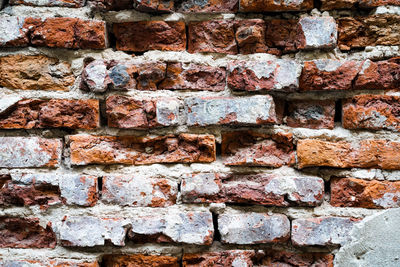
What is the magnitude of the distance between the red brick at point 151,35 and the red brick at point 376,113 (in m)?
0.46

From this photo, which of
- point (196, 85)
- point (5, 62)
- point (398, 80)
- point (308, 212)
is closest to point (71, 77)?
point (5, 62)

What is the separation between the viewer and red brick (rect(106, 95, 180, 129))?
78 centimetres

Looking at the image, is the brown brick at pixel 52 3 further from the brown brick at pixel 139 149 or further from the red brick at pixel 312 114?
the red brick at pixel 312 114

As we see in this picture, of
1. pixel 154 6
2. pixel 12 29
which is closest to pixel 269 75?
pixel 154 6

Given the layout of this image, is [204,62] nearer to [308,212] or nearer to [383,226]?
[308,212]

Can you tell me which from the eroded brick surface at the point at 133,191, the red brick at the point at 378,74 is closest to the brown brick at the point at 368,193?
the red brick at the point at 378,74

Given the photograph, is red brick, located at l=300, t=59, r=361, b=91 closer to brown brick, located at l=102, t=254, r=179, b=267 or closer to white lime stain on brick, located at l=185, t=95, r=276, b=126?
white lime stain on brick, located at l=185, t=95, r=276, b=126

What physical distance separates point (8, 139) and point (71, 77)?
0.21m

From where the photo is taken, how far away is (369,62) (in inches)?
30.8

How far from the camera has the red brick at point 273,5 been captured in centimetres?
78

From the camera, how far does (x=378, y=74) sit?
78 cm

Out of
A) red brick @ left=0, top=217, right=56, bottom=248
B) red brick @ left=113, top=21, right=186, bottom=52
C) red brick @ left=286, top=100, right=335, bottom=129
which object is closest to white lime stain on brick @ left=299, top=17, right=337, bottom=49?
red brick @ left=286, top=100, right=335, bottom=129

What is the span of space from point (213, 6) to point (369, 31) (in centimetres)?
39

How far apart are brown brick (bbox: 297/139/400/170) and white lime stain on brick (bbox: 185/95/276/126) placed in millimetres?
122
